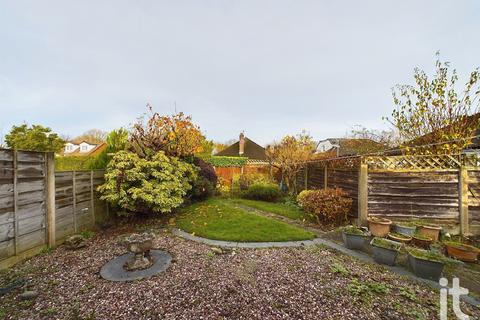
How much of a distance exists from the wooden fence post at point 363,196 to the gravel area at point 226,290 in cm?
238

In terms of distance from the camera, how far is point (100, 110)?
12.4 metres

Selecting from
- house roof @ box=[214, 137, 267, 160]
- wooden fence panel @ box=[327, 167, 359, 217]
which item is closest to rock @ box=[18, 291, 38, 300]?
wooden fence panel @ box=[327, 167, 359, 217]

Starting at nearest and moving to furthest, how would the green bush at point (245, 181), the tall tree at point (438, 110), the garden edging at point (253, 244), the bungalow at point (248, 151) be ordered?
1. the garden edging at point (253, 244)
2. the tall tree at point (438, 110)
3. the green bush at point (245, 181)
4. the bungalow at point (248, 151)

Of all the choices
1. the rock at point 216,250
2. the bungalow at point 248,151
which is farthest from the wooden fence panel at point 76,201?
the bungalow at point 248,151

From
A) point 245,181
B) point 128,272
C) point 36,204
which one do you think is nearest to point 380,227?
point 128,272

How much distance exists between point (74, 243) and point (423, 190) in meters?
9.43

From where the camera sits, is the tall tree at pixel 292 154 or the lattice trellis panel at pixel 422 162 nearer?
the lattice trellis panel at pixel 422 162

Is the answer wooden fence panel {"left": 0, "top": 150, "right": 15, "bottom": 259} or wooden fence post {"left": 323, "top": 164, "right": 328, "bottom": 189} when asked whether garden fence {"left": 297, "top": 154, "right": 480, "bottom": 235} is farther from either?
wooden fence panel {"left": 0, "top": 150, "right": 15, "bottom": 259}

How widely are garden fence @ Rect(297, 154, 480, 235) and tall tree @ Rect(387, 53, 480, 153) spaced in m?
0.96

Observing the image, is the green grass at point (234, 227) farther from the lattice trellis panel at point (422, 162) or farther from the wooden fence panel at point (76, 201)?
the lattice trellis panel at point (422, 162)

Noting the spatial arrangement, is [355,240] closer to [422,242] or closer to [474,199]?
[422,242]

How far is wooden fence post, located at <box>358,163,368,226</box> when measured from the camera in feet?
20.4

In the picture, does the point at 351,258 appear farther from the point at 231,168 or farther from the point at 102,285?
the point at 231,168

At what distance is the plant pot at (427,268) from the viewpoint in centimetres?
351
